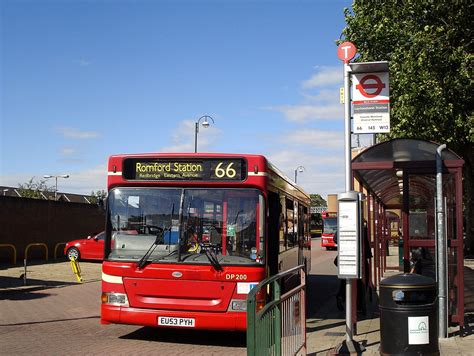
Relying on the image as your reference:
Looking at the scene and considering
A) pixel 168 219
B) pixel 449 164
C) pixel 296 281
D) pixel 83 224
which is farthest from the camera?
pixel 83 224

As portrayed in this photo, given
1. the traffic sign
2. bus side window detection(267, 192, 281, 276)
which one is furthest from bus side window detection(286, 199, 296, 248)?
the traffic sign

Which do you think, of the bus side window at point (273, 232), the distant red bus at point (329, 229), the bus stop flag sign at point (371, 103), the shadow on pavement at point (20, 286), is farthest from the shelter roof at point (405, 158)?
the distant red bus at point (329, 229)

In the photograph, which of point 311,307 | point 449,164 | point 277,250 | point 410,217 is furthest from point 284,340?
point 311,307

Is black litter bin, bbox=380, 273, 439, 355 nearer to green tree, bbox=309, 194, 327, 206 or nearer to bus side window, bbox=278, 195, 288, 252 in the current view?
bus side window, bbox=278, 195, 288, 252

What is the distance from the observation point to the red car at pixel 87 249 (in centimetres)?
2261

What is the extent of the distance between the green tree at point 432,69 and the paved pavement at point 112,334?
799 centimetres

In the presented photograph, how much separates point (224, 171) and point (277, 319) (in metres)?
3.02

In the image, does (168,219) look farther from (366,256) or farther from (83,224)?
(83,224)

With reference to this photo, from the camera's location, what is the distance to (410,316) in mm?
6523

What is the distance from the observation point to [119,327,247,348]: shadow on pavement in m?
8.45

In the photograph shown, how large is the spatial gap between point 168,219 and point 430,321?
12.5ft

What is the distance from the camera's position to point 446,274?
27.5ft

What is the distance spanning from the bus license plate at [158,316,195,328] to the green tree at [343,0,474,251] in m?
14.1

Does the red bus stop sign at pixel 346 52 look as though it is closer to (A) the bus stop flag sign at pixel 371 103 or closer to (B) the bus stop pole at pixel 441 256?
(A) the bus stop flag sign at pixel 371 103
